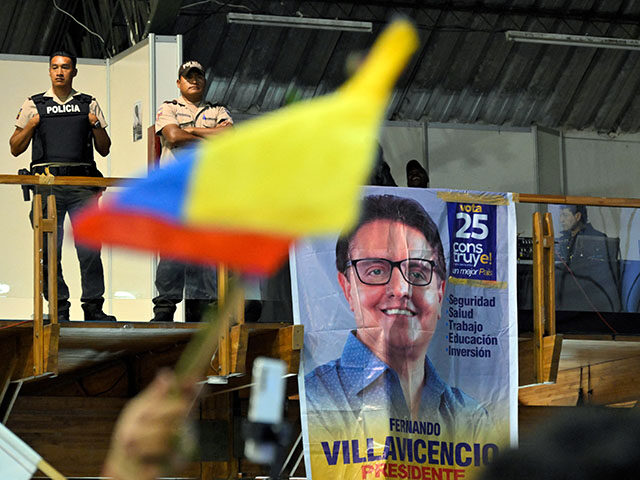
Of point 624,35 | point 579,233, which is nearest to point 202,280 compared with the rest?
point 579,233

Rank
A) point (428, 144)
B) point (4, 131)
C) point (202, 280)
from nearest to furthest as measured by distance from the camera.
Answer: point (202, 280) < point (4, 131) < point (428, 144)

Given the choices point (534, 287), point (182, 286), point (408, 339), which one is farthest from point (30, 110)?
point (534, 287)

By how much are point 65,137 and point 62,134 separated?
0.11ft

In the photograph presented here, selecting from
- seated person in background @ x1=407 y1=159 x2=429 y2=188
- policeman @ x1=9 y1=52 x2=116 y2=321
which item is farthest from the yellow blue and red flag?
seated person in background @ x1=407 y1=159 x2=429 y2=188

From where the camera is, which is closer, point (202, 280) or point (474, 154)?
point (202, 280)

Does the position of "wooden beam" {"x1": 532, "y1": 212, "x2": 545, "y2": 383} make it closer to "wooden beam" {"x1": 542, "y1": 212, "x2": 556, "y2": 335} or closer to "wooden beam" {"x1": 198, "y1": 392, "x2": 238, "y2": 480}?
"wooden beam" {"x1": 542, "y1": 212, "x2": 556, "y2": 335}

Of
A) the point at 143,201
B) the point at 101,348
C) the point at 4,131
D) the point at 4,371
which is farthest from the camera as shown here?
the point at 4,131

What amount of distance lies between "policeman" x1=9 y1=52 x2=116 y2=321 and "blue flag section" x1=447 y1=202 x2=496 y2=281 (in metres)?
2.39

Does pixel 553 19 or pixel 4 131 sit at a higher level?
pixel 553 19

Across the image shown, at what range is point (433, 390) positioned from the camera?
8.55 m

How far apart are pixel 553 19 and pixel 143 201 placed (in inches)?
592

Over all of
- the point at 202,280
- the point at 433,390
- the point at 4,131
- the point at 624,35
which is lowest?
the point at 433,390

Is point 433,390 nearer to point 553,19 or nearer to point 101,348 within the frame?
point 101,348

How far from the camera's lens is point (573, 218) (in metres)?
9.27
